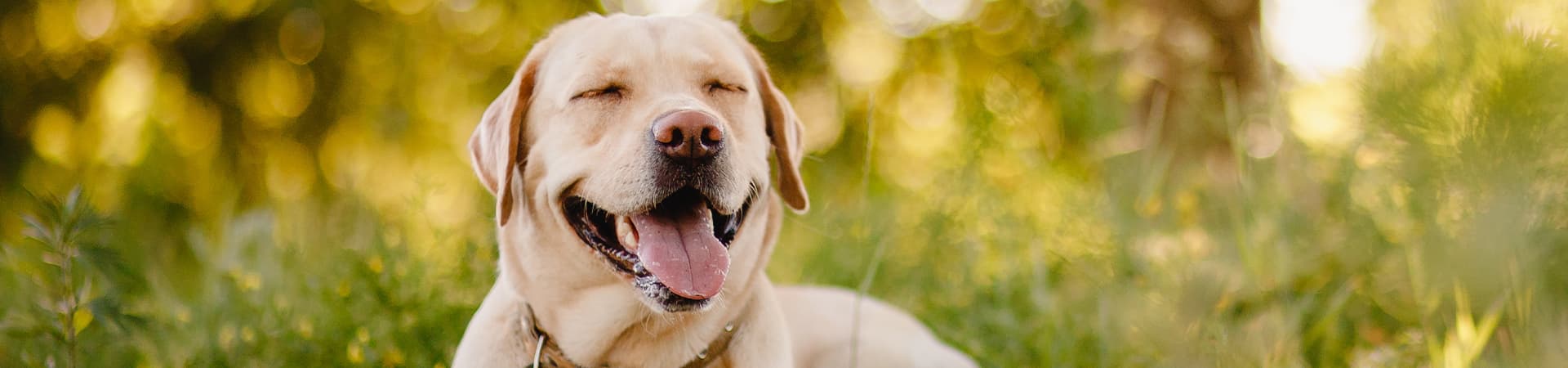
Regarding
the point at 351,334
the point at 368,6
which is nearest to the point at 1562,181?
the point at 351,334

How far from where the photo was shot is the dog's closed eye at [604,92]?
2393 mm

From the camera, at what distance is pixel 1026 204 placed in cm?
Answer: 416

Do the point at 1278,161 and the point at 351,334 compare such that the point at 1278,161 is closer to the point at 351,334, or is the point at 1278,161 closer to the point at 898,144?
the point at 351,334

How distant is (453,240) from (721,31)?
1.48 m

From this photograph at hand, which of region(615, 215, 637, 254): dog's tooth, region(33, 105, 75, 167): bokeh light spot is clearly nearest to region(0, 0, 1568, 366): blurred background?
region(33, 105, 75, 167): bokeh light spot

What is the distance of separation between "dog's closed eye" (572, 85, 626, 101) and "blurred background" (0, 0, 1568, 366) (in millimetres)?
639

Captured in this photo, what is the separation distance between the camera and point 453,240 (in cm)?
Answer: 352

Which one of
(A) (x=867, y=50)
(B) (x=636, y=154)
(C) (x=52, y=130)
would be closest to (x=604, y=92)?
(B) (x=636, y=154)

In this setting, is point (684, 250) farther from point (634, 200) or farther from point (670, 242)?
point (634, 200)

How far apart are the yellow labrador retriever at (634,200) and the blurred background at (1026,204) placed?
43cm

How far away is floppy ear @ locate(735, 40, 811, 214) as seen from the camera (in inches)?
107

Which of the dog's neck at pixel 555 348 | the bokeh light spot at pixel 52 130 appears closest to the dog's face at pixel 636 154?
the dog's neck at pixel 555 348

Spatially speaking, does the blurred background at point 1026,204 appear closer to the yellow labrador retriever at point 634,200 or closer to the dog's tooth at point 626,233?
the yellow labrador retriever at point 634,200

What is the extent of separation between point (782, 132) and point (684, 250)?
56 centimetres
